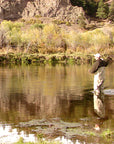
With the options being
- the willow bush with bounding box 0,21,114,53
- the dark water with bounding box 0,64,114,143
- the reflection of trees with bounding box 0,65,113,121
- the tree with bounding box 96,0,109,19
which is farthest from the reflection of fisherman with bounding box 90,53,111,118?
the tree with bounding box 96,0,109,19

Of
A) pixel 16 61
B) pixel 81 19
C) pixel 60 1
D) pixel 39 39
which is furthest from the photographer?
pixel 60 1

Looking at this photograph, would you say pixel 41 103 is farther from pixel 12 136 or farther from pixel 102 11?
pixel 102 11

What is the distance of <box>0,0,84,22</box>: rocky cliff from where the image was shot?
332 feet

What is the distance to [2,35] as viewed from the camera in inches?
1977

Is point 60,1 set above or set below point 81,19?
above

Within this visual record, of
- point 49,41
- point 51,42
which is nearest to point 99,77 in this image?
point 49,41

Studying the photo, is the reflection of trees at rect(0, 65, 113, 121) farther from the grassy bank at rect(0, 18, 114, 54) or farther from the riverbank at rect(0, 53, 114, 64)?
the grassy bank at rect(0, 18, 114, 54)

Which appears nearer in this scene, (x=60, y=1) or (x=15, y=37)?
(x=15, y=37)

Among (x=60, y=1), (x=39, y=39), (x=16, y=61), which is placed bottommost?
(x=16, y=61)

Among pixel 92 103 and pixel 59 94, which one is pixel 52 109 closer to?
pixel 92 103

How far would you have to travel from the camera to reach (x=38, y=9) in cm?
10350

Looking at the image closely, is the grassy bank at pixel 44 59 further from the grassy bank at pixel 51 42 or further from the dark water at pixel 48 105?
the dark water at pixel 48 105

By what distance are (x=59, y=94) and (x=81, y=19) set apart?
3396 inches

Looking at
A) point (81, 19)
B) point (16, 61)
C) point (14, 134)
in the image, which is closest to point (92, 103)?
point (14, 134)
